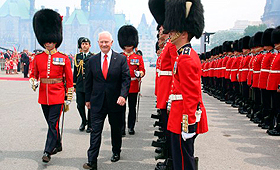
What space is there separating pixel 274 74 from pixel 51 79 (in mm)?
4300

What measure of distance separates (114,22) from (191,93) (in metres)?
131

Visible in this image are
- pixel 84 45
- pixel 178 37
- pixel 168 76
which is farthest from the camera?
pixel 84 45

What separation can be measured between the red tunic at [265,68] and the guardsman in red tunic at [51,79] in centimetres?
413

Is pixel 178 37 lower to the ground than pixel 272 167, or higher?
higher

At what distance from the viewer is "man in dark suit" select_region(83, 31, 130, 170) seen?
4.69m

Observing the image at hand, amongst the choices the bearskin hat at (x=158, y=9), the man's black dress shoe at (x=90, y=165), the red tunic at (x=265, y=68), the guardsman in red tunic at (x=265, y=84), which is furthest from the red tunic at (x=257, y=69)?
the man's black dress shoe at (x=90, y=165)

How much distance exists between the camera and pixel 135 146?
5750 mm

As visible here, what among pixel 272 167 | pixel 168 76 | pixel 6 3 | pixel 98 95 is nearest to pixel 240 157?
pixel 272 167

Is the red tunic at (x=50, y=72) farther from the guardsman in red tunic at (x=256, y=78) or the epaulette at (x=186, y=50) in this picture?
the guardsman in red tunic at (x=256, y=78)

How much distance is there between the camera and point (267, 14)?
Result: 12656 cm

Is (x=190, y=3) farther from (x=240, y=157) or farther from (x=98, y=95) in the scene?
(x=240, y=157)

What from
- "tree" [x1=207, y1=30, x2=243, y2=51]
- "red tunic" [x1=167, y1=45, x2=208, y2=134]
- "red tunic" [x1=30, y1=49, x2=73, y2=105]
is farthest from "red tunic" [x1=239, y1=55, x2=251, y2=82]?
"tree" [x1=207, y1=30, x2=243, y2=51]

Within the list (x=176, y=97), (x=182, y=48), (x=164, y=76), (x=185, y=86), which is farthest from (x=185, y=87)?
(x=164, y=76)

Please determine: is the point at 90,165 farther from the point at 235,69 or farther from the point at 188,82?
the point at 235,69
